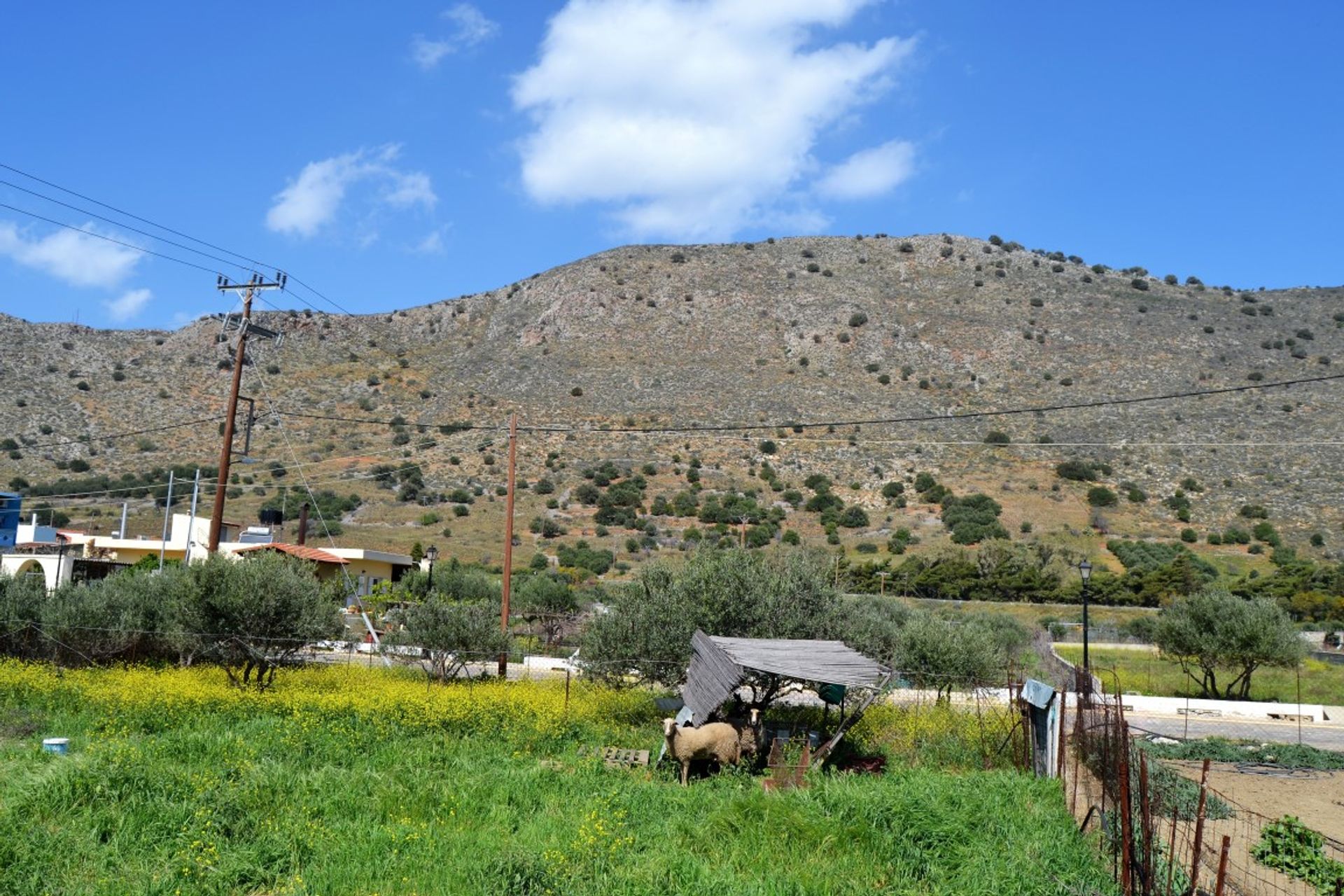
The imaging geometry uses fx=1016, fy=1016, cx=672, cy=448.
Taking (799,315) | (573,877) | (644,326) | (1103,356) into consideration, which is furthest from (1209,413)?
(573,877)

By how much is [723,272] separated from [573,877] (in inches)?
3674

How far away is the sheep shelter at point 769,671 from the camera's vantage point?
47.4ft

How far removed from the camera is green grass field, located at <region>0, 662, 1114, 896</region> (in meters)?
9.70

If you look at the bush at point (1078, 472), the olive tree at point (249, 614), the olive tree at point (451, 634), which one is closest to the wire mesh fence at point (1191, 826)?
the olive tree at point (451, 634)

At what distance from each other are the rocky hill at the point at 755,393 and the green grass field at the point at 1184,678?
67.4ft

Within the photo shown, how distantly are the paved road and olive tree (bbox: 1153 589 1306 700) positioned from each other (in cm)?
251

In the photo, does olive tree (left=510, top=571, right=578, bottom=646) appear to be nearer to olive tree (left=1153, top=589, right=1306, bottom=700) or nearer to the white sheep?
olive tree (left=1153, top=589, right=1306, bottom=700)

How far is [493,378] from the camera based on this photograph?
268 ft

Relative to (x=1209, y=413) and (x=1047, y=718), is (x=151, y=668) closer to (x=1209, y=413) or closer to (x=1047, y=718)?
(x=1047, y=718)

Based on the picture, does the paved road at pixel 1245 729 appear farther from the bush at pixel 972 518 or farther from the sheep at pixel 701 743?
the bush at pixel 972 518

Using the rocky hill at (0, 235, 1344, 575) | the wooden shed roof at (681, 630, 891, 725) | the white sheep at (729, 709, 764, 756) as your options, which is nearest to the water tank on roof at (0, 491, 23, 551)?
the rocky hill at (0, 235, 1344, 575)

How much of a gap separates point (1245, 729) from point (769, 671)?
1862cm

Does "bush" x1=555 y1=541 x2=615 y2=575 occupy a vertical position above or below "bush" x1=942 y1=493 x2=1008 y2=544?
below

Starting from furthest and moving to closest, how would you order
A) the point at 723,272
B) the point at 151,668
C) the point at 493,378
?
the point at 723,272
the point at 493,378
the point at 151,668
